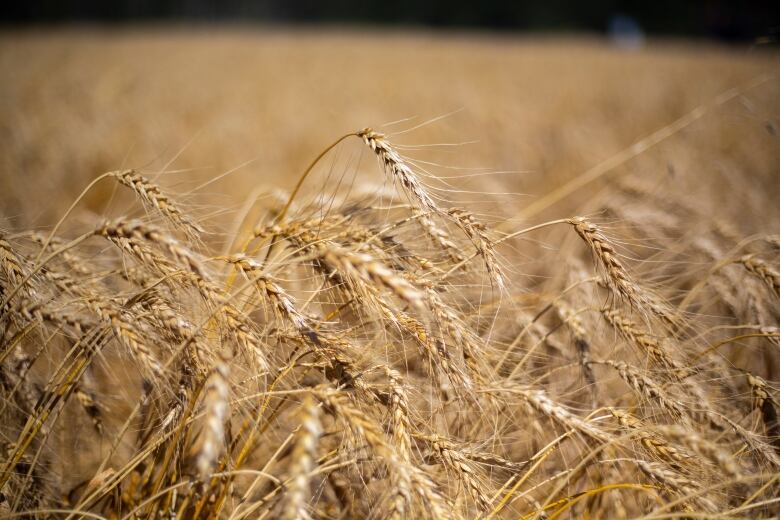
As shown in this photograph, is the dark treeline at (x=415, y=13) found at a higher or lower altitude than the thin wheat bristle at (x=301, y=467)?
higher

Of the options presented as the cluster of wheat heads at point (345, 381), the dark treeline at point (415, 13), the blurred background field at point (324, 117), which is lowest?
the cluster of wheat heads at point (345, 381)

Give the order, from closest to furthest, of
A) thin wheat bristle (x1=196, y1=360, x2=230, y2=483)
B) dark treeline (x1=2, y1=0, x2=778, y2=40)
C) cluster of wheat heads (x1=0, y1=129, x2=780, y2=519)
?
1. thin wheat bristle (x1=196, y1=360, x2=230, y2=483)
2. cluster of wheat heads (x1=0, y1=129, x2=780, y2=519)
3. dark treeline (x1=2, y1=0, x2=778, y2=40)

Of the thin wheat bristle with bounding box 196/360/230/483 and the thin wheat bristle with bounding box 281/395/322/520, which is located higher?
the thin wheat bristle with bounding box 196/360/230/483

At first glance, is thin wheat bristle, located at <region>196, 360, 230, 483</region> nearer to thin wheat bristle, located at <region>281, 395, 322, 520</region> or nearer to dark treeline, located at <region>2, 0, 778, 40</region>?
thin wheat bristle, located at <region>281, 395, 322, 520</region>

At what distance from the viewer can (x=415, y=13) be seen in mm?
46719

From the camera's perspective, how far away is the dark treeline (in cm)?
3778

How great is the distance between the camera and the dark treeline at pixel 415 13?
37.8 metres

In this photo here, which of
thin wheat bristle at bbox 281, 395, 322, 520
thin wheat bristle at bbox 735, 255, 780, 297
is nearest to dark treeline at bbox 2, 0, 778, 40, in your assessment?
thin wheat bristle at bbox 735, 255, 780, 297

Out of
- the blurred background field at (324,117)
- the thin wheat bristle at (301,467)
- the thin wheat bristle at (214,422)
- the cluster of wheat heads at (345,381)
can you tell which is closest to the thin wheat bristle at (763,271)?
the cluster of wheat heads at (345,381)

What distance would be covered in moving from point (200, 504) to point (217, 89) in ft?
27.9

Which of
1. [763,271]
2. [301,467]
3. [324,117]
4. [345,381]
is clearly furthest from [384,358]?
[324,117]

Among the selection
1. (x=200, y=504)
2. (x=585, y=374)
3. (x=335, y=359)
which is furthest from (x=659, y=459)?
(x=200, y=504)

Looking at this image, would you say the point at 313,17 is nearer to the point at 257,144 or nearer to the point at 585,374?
the point at 257,144

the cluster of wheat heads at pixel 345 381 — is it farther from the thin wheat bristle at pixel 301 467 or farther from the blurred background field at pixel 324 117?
the blurred background field at pixel 324 117
